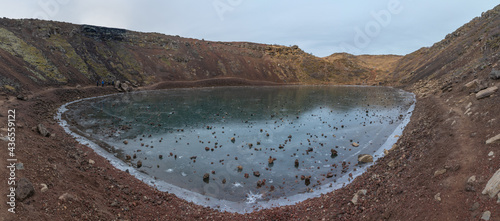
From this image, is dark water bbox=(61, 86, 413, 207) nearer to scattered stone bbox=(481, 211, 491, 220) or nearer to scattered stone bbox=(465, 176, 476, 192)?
scattered stone bbox=(465, 176, 476, 192)

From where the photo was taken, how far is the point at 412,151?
16516 millimetres

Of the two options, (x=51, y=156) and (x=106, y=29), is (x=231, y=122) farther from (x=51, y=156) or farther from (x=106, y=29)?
(x=106, y=29)

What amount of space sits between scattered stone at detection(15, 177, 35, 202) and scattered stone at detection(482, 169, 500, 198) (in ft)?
57.1

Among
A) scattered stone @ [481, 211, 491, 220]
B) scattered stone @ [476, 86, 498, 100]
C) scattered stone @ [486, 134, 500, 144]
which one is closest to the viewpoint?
scattered stone @ [481, 211, 491, 220]

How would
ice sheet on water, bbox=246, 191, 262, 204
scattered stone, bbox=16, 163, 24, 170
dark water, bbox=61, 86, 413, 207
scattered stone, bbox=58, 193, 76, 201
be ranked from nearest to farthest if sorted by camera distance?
scattered stone, bbox=58, 193, 76, 201 < scattered stone, bbox=16, 163, 24, 170 < ice sheet on water, bbox=246, 191, 262, 204 < dark water, bbox=61, 86, 413, 207

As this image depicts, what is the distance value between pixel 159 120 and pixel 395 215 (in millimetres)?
33281

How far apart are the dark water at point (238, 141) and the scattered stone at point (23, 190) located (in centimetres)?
915

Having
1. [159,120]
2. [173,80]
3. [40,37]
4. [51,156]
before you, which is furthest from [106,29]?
[51,156]

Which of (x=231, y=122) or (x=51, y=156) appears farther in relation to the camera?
(x=231, y=122)

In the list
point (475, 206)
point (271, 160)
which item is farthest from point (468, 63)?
point (475, 206)

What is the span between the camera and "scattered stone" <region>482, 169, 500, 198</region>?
8.22m

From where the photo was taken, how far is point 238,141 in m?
27.1

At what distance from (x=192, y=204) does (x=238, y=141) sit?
12.9m

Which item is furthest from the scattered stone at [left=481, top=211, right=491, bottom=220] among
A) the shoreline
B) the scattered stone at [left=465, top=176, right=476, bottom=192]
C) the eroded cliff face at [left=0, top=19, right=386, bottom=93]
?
the eroded cliff face at [left=0, top=19, right=386, bottom=93]
